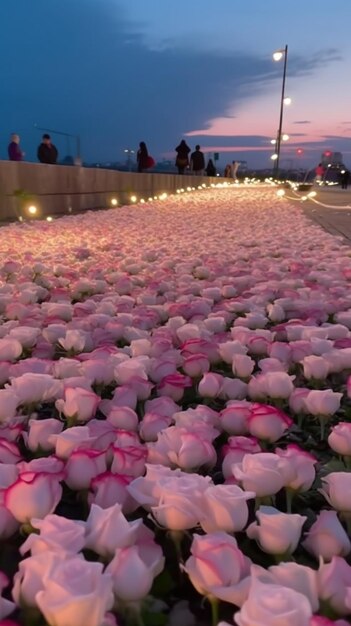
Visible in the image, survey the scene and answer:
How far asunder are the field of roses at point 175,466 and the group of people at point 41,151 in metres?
12.6

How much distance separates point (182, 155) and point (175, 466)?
93.9 ft

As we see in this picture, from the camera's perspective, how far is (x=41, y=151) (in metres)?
15.9

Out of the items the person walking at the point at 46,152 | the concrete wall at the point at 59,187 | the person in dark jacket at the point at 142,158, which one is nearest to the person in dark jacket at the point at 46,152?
the person walking at the point at 46,152

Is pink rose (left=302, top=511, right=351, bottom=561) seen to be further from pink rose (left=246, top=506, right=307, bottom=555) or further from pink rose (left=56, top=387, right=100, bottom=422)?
pink rose (left=56, top=387, right=100, bottom=422)

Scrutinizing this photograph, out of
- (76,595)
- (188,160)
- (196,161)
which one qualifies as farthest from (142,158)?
(76,595)

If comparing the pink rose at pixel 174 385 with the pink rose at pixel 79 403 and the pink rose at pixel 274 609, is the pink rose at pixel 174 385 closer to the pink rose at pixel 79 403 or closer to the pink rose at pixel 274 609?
the pink rose at pixel 79 403

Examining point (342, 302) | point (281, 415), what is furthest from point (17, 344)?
point (342, 302)

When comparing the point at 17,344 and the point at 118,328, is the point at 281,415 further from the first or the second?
the point at 118,328

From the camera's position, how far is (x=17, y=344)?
88.0 inches

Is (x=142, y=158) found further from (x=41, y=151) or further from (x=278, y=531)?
(x=278, y=531)

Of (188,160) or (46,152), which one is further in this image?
(188,160)

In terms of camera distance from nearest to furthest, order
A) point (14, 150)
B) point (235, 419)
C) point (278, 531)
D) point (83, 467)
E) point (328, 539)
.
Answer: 1. point (278, 531)
2. point (328, 539)
3. point (83, 467)
4. point (235, 419)
5. point (14, 150)

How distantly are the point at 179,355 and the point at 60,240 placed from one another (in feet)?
17.2

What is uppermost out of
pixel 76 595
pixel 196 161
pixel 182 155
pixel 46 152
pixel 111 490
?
pixel 76 595
